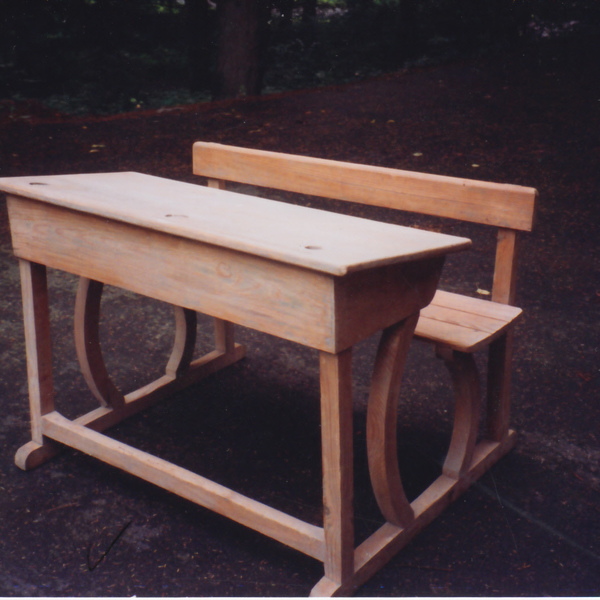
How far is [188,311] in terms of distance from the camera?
3.32m

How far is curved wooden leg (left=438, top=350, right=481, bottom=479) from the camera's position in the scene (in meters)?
2.55

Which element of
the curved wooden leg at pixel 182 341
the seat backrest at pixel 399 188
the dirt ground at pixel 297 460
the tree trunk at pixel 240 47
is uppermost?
the tree trunk at pixel 240 47

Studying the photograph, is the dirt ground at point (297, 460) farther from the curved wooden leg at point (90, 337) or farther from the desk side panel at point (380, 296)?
the desk side panel at point (380, 296)

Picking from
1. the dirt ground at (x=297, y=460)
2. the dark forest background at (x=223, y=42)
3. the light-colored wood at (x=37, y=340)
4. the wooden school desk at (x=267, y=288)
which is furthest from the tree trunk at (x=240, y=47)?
the light-colored wood at (x=37, y=340)


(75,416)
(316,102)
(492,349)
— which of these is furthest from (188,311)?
(316,102)

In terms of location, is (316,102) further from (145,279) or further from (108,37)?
(145,279)

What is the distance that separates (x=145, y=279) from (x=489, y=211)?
3.86 ft

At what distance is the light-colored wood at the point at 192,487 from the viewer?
2229 mm

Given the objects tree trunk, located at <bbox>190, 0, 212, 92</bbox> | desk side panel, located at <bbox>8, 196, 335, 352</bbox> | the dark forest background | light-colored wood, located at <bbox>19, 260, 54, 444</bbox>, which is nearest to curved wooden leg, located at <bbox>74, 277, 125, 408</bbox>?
light-colored wood, located at <bbox>19, 260, 54, 444</bbox>

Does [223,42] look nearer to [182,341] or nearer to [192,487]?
[182,341]

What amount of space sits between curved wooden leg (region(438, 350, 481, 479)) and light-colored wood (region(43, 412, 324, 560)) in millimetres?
640

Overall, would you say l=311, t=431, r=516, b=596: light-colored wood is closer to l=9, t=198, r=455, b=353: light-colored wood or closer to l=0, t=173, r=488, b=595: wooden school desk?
l=0, t=173, r=488, b=595: wooden school desk

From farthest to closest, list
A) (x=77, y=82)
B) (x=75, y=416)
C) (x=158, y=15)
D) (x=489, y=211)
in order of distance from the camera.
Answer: (x=158, y=15)
(x=77, y=82)
(x=75, y=416)
(x=489, y=211)

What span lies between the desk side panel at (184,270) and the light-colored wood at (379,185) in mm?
930
